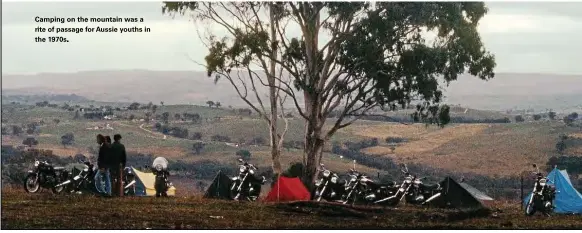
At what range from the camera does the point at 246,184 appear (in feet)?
96.9

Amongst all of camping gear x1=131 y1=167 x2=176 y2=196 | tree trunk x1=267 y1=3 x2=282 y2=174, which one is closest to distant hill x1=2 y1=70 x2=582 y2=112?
tree trunk x1=267 y1=3 x2=282 y2=174

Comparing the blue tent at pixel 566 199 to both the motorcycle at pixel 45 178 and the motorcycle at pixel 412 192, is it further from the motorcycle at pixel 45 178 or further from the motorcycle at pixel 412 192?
the motorcycle at pixel 45 178

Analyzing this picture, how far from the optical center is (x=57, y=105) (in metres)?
71.9

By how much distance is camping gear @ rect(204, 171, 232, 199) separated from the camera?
30516 mm

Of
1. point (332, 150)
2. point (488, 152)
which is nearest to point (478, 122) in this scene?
point (488, 152)

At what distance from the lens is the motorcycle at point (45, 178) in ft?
89.5

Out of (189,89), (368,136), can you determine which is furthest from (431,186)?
(189,89)

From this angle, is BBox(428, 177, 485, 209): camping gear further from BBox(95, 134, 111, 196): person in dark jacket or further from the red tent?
BBox(95, 134, 111, 196): person in dark jacket

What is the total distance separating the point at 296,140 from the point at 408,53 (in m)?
19.9

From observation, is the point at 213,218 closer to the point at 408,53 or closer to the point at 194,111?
the point at 408,53

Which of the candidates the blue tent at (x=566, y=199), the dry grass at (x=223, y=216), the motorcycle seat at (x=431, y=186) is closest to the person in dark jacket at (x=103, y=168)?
the dry grass at (x=223, y=216)

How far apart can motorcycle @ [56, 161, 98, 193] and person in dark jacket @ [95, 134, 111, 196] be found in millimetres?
296

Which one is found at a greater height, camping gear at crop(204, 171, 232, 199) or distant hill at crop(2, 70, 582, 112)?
distant hill at crop(2, 70, 582, 112)

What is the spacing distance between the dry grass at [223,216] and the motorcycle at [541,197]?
0.28 meters
